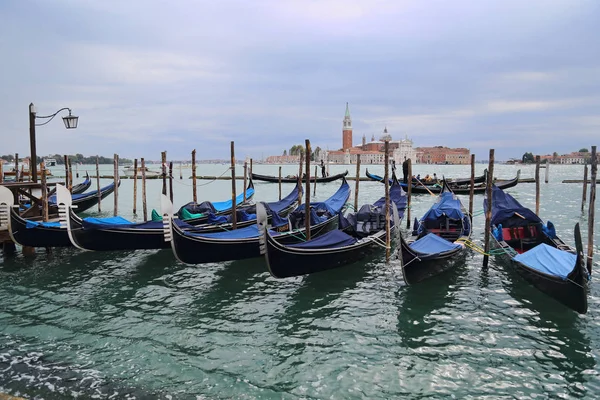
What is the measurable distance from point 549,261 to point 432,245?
1.52 meters

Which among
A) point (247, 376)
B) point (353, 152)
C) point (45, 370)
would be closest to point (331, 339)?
point (247, 376)

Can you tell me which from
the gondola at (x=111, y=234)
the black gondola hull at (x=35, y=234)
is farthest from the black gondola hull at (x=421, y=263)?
the black gondola hull at (x=35, y=234)

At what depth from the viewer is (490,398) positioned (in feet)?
10.4

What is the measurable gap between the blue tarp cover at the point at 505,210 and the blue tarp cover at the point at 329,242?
8.78ft

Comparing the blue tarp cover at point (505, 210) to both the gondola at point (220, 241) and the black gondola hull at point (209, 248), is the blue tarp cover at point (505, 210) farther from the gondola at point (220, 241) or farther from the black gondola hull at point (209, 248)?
the black gondola hull at point (209, 248)

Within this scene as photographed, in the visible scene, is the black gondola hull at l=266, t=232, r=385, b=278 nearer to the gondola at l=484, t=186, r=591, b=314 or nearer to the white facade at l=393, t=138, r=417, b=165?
the gondola at l=484, t=186, r=591, b=314

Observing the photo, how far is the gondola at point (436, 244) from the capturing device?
17.4 ft

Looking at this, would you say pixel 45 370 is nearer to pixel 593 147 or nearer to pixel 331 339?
pixel 331 339

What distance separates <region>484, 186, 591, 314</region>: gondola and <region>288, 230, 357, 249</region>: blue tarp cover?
2296 millimetres

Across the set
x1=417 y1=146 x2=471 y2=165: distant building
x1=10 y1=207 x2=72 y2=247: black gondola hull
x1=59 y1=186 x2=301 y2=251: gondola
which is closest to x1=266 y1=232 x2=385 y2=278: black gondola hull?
x1=59 y1=186 x2=301 y2=251: gondola

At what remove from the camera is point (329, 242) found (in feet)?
20.0

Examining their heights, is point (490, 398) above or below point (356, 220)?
below

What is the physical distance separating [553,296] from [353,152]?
9511 centimetres

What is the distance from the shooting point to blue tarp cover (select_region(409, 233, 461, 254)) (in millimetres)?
5891
